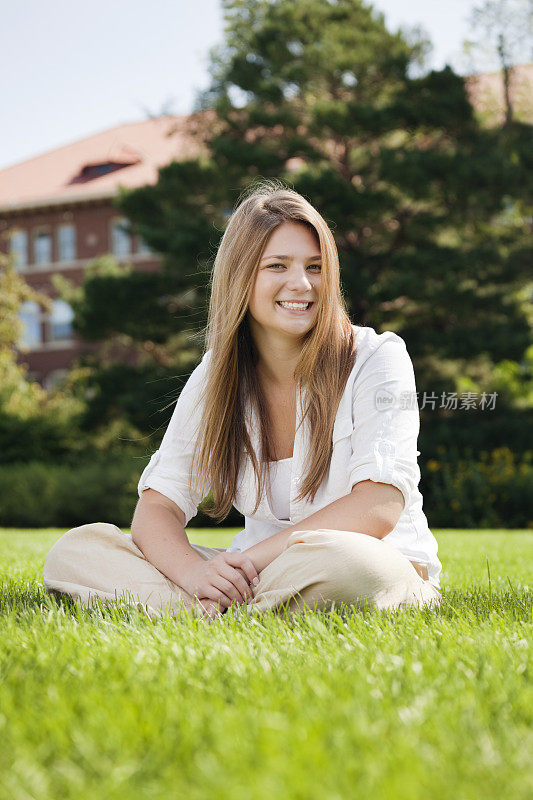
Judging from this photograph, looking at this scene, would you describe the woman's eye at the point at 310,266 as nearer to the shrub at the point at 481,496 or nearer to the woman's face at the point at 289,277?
the woman's face at the point at 289,277

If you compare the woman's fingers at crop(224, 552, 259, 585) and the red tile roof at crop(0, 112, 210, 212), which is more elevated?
the red tile roof at crop(0, 112, 210, 212)

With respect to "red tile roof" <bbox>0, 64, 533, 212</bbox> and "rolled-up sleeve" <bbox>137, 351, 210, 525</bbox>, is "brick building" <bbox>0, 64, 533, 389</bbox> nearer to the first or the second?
"red tile roof" <bbox>0, 64, 533, 212</bbox>

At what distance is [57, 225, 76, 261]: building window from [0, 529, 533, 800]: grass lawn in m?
34.2

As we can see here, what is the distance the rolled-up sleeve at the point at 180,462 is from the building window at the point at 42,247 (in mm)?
33776

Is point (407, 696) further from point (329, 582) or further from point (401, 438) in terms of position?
point (401, 438)

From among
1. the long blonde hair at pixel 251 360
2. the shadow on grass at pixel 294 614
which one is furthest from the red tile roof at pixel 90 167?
the shadow on grass at pixel 294 614

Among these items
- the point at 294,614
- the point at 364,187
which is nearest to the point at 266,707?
the point at 294,614

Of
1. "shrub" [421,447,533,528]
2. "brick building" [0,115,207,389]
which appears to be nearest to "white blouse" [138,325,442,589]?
"shrub" [421,447,533,528]

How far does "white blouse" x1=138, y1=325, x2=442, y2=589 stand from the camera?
329 cm

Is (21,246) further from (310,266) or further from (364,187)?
(310,266)

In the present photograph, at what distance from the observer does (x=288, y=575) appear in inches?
118

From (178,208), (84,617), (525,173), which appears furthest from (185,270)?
(84,617)

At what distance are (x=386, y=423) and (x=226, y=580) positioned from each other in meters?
0.83

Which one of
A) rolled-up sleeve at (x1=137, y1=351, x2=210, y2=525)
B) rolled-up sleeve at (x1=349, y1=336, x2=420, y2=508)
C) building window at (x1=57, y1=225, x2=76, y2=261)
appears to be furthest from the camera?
building window at (x1=57, y1=225, x2=76, y2=261)
